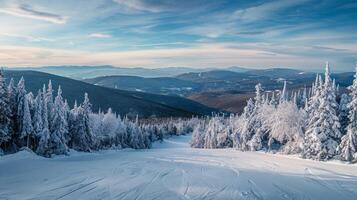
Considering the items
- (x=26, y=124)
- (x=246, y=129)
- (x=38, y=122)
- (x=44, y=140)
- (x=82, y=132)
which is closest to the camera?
(x=26, y=124)

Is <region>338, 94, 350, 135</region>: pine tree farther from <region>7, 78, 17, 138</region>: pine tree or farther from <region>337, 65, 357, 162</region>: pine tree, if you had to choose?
<region>7, 78, 17, 138</region>: pine tree

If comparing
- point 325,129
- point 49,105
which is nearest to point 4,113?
point 49,105

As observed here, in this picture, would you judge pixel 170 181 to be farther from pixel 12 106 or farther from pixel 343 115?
pixel 343 115

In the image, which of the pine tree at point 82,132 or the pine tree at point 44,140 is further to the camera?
the pine tree at point 82,132

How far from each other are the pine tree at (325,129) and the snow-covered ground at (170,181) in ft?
A: 23.5

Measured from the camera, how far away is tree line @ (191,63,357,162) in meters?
45.4

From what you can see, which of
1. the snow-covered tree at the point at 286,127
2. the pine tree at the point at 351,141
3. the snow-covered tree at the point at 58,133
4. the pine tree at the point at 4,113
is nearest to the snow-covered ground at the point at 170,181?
the pine tree at the point at 351,141

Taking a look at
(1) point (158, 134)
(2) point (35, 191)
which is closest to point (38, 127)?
(2) point (35, 191)

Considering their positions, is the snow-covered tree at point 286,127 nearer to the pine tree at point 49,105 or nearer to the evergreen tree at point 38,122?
the pine tree at point 49,105

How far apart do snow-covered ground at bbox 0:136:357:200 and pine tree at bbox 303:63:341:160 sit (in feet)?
23.5

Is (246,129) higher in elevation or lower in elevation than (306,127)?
lower

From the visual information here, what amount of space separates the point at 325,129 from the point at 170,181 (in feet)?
84.0

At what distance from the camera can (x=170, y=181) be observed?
2870 cm

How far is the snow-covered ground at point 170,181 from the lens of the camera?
79.6 feet
